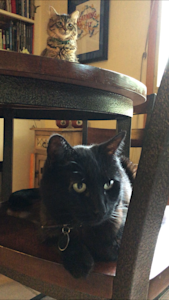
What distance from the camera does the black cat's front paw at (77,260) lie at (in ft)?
1.44

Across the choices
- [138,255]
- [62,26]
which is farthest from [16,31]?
[138,255]

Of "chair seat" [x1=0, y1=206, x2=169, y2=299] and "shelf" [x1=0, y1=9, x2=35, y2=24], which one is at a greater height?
"shelf" [x1=0, y1=9, x2=35, y2=24]

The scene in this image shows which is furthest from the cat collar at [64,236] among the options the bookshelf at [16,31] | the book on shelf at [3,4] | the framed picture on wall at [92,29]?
the book on shelf at [3,4]

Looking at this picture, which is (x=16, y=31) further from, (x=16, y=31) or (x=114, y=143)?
(x=114, y=143)

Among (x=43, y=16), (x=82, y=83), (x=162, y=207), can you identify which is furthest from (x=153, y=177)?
(x=43, y=16)

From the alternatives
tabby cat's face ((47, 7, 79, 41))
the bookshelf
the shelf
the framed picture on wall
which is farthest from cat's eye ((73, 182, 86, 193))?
the shelf

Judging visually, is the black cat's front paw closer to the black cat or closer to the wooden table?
the black cat

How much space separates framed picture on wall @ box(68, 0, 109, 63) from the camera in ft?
7.92

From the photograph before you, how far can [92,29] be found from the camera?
2521mm

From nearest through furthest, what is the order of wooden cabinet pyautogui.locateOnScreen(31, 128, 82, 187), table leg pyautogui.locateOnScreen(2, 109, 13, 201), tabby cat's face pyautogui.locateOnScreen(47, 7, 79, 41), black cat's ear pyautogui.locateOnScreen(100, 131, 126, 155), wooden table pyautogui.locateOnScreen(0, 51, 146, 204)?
wooden table pyautogui.locateOnScreen(0, 51, 146, 204) → black cat's ear pyautogui.locateOnScreen(100, 131, 126, 155) → table leg pyautogui.locateOnScreen(2, 109, 13, 201) → tabby cat's face pyautogui.locateOnScreen(47, 7, 79, 41) → wooden cabinet pyautogui.locateOnScreen(31, 128, 82, 187)

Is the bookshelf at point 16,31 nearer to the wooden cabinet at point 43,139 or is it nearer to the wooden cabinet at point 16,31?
the wooden cabinet at point 16,31

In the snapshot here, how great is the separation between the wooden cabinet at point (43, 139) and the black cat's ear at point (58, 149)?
1.71m

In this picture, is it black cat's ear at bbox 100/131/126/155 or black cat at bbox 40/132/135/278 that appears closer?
black cat at bbox 40/132/135/278

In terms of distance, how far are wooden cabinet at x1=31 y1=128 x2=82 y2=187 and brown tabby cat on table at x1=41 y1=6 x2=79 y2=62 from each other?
92 centimetres
